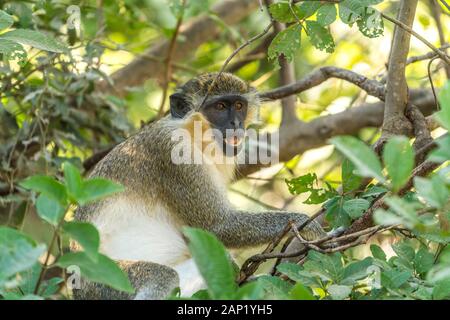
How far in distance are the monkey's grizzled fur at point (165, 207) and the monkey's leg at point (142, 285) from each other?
513 mm

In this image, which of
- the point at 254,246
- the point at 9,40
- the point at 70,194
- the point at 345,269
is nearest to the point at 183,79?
the point at 254,246

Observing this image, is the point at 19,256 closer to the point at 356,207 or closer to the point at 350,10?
the point at 356,207

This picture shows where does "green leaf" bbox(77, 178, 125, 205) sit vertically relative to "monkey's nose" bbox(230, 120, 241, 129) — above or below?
above

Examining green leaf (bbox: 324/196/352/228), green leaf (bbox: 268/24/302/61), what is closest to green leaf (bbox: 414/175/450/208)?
green leaf (bbox: 324/196/352/228)

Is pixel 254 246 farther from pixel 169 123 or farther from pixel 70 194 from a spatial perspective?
pixel 70 194

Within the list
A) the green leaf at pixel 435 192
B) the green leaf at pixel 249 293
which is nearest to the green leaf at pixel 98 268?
the green leaf at pixel 249 293

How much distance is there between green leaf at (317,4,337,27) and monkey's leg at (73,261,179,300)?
180 cm

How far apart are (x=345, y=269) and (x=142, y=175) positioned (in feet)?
7.81

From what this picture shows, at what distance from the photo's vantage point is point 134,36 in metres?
9.58

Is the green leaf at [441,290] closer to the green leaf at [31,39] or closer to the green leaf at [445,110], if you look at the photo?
the green leaf at [445,110]

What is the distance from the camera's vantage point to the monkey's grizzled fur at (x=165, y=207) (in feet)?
18.4

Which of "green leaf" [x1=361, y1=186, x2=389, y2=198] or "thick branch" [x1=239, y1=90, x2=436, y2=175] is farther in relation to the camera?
"thick branch" [x1=239, y1=90, x2=436, y2=175]

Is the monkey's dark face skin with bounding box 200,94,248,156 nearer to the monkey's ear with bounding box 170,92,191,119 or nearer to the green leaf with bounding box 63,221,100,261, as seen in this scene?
the monkey's ear with bounding box 170,92,191,119

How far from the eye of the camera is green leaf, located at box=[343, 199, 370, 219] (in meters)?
4.23
